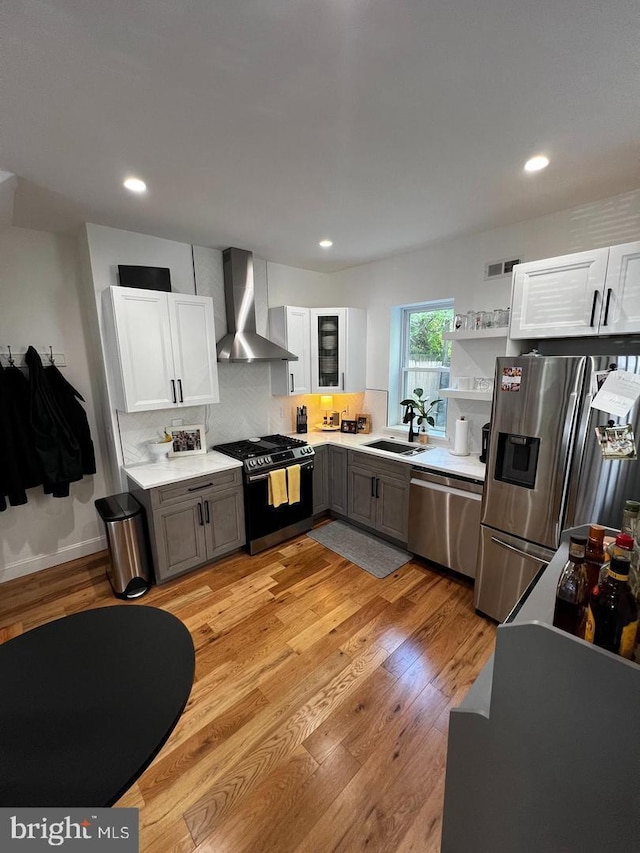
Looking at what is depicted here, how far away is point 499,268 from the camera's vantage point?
288 cm

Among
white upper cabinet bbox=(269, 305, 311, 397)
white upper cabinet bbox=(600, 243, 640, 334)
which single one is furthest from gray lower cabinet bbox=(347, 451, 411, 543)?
white upper cabinet bbox=(600, 243, 640, 334)

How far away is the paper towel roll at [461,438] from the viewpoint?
9.98 feet

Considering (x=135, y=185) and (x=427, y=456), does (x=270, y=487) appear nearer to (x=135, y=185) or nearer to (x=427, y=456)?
(x=427, y=456)

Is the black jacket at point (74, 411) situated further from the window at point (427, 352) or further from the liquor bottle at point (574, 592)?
the liquor bottle at point (574, 592)

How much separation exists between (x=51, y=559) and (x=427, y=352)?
4.08 meters

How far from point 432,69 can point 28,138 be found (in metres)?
1.79

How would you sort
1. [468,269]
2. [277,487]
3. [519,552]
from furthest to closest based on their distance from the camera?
[277,487] → [468,269] → [519,552]

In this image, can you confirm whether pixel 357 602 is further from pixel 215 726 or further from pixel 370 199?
pixel 370 199

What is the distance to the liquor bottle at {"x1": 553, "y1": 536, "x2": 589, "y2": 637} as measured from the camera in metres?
0.88

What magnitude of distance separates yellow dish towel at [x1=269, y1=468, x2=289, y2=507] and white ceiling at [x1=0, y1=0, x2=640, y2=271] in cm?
208

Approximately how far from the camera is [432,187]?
7.02 feet

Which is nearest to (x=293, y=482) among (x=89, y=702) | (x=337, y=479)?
(x=337, y=479)

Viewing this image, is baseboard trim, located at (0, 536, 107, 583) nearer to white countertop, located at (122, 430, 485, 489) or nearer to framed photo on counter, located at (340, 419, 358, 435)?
white countertop, located at (122, 430, 485, 489)

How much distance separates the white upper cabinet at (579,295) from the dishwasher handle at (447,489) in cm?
116
